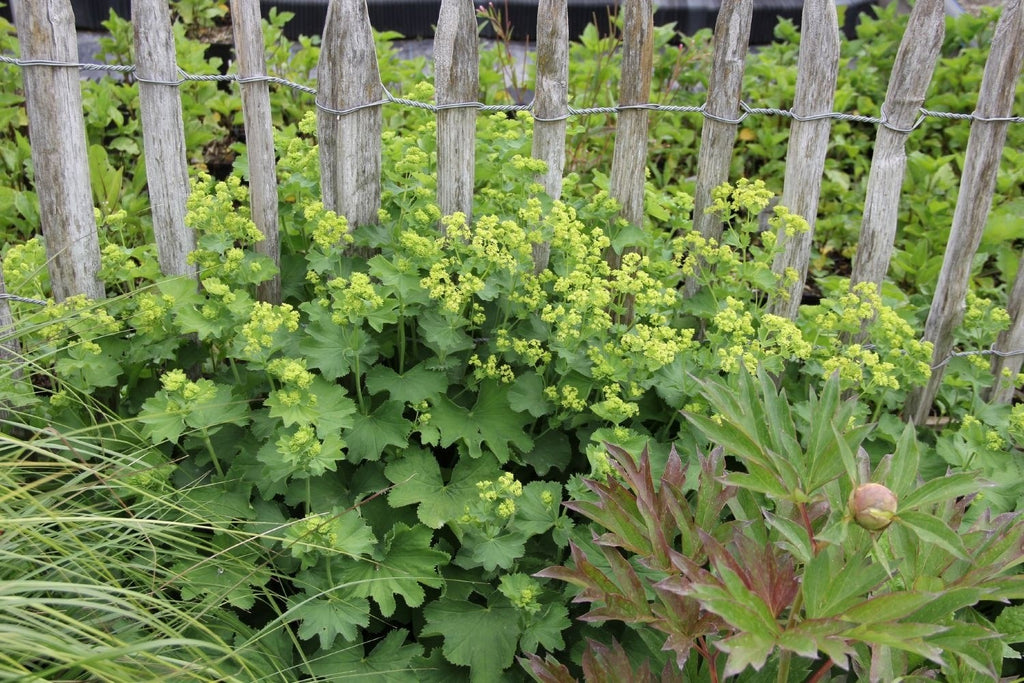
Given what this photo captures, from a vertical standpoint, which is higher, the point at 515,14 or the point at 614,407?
the point at 515,14

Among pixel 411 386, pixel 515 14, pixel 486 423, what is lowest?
pixel 486 423

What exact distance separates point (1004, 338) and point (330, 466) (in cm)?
231

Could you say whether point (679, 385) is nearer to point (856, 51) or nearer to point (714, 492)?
point (714, 492)

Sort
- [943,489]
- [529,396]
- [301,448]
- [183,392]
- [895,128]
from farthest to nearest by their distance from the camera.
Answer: [895,128], [529,396], [183,392], [301,448], [943,489]

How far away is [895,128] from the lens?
9.75 feet

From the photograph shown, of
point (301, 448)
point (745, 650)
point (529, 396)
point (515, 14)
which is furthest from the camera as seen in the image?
point (515, 14)

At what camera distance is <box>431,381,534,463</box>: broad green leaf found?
8.63ft

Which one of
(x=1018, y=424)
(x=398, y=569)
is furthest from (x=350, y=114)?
(x=1018, y=424)

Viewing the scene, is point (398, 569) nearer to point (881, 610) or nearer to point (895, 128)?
point (881, 610)

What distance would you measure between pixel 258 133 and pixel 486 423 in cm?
111

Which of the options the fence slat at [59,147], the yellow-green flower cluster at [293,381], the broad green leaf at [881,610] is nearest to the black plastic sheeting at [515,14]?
the fence slat at [59,147]

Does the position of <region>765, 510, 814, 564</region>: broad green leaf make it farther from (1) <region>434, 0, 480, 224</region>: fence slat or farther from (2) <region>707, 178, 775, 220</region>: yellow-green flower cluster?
(1) <region>434, 0, 480, 224</region>: fence slat

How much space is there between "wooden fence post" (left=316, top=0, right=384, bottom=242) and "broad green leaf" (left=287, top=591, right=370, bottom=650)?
1.19 meters

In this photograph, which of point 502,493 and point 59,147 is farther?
point 59,147
